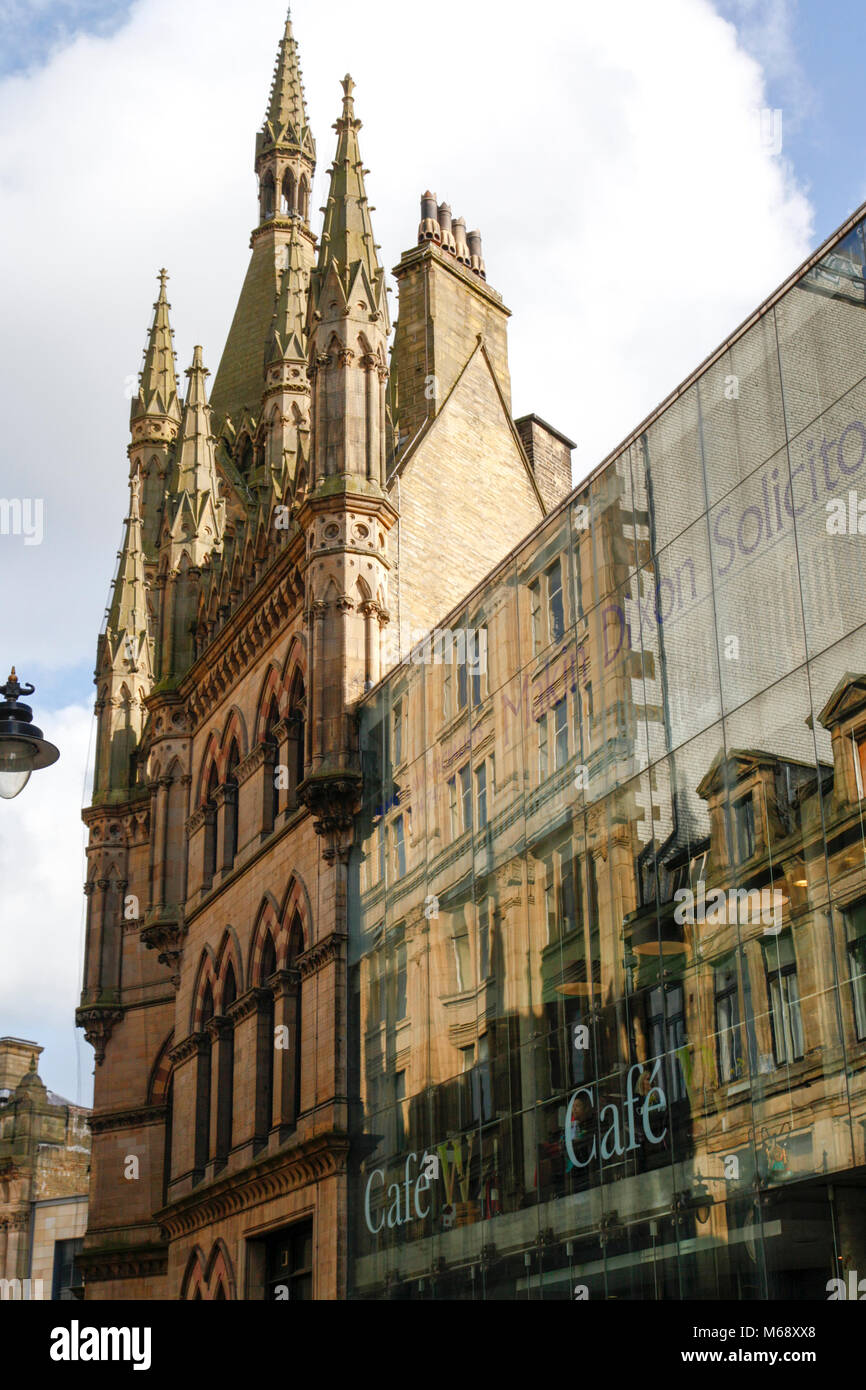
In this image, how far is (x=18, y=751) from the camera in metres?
15.3

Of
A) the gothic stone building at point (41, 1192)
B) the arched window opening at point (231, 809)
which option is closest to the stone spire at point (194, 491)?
the arched window opening at point (231, 809)

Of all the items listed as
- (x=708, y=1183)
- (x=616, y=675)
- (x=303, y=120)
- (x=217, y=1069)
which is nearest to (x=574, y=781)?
(x=616, y=675)

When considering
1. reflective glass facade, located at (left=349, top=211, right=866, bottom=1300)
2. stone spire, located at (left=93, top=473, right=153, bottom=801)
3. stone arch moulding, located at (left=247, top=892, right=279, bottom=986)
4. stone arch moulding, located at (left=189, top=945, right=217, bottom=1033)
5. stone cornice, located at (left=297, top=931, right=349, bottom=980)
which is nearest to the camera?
reflective glass facade, located at (left=349, top=211, right=866, bottom=1300)

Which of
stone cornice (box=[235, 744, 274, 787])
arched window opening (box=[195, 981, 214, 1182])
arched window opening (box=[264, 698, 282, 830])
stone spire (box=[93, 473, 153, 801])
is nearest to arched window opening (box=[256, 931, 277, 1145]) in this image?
arched window opening (box=[264, 698, 282, 830])

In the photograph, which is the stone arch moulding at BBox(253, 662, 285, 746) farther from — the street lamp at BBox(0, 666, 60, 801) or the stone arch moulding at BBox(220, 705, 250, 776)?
the street lamp at BBox(0, 666, 60, 801)

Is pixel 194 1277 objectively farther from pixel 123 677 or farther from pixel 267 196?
pixel 267 196

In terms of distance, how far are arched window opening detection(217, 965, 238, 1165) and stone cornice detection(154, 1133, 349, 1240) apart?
101 centimetres

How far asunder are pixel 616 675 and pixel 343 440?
11857 millimetres

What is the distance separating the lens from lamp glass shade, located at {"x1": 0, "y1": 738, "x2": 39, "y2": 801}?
1525 cm

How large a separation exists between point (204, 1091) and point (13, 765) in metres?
24.0

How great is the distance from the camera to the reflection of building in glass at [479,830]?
826 inches

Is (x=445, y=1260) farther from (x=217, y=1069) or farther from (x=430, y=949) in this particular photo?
(x=217, y=1069)
